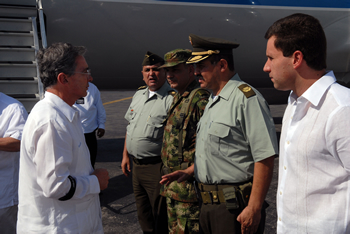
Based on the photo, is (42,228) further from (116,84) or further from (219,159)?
(116,84)

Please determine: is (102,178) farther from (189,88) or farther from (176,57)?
(176,57)

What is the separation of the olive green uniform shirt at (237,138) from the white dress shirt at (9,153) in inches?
55.6

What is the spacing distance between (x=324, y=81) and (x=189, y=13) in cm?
408

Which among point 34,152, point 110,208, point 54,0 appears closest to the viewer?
point 34,152

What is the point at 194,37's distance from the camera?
2510 millimetres

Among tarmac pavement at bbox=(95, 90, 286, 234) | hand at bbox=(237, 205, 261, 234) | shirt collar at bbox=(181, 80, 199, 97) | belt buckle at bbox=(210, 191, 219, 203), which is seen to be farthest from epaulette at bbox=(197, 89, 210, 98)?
tarmac pavement at bbox=(95, 90, 286, 234)

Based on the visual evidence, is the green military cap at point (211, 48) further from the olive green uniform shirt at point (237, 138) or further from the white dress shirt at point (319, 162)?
the white dress shirt at point (319, 162)

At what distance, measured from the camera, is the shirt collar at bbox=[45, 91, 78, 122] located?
1745 mm

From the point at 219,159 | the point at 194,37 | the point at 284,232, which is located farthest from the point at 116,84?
the point at 284,232

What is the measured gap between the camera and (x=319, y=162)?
1.34 metres

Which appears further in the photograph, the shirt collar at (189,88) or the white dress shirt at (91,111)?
the white dress shirt at (91,111)

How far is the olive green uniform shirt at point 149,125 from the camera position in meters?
3.33

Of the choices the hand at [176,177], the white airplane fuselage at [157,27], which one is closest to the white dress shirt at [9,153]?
the hand at [176,177]

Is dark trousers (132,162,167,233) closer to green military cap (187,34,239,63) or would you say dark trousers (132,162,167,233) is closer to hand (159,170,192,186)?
hand (159,170,192,186)
